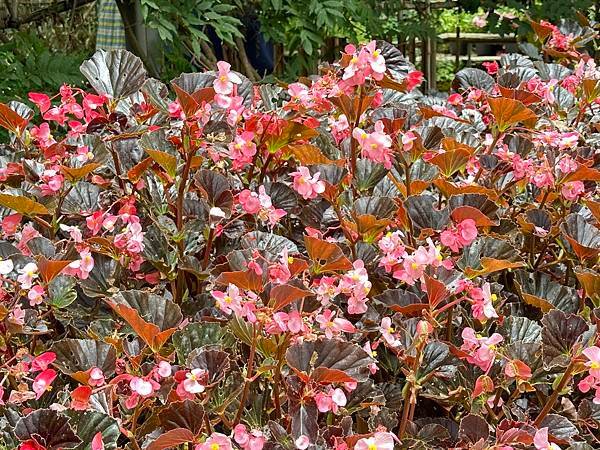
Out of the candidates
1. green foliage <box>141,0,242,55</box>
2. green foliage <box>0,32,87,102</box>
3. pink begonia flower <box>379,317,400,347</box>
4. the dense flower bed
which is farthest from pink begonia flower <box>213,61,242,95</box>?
green foliage <box>0,32,87,102</box>

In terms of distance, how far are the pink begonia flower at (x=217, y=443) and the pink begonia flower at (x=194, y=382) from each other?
1.8 inches

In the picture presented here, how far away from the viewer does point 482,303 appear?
771mm

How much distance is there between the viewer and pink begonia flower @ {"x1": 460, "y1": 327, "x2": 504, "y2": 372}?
74 centimetres

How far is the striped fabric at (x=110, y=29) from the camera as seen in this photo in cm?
331

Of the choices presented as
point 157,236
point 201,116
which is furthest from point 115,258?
point 201,116

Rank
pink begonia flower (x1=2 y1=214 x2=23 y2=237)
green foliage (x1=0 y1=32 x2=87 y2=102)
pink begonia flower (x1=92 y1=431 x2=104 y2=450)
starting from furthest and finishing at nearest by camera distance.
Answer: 1. green foliage (x1=0 y1=32 x2=87 y2=102)
2. pink begonia flower (x1=2 y1=214 x2=23 y2=237)
3. pink begonia flower (x1=92 y1=431 x2=104 y2=450)

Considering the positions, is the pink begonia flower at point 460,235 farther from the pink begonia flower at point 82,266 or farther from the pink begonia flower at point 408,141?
the pink begonia flower at point 82,266

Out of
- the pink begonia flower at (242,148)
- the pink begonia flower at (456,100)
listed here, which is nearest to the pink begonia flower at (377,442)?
the pink begonia flower at (242,148)

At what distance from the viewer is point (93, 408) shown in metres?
0.69

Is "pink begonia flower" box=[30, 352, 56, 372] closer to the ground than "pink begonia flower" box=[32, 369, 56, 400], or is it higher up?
higher up

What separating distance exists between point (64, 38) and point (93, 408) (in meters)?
3.71

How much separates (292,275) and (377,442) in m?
0.16

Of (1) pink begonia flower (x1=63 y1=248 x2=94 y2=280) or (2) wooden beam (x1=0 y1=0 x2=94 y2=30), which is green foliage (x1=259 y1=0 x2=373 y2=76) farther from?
(1) pink begonia flower (x1=63 y1=248 x2=94 y2=280)

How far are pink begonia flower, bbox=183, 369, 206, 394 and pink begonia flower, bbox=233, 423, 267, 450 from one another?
41 mm
